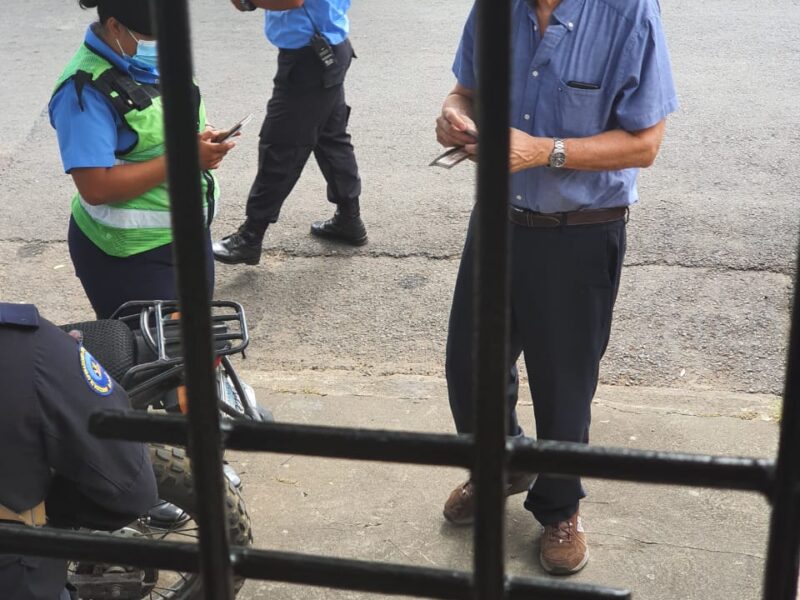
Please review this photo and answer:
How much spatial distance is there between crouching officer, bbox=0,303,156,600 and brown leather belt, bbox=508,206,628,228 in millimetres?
1264

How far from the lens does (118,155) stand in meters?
3.35

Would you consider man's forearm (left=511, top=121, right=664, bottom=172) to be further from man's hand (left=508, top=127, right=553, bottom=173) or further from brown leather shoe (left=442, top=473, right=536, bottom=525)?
brown leather shoe (left=442, top=473, right=536, bottom=525)

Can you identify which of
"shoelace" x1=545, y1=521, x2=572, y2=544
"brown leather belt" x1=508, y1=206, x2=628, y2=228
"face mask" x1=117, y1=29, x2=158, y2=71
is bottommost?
"shoelace" x1=545, y1=521, x2=572, y2=544

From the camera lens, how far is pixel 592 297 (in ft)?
9.94

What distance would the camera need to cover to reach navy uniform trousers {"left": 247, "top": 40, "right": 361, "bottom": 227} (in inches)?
202

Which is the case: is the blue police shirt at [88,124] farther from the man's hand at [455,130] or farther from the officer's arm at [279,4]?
the officer's arm at [279,4]

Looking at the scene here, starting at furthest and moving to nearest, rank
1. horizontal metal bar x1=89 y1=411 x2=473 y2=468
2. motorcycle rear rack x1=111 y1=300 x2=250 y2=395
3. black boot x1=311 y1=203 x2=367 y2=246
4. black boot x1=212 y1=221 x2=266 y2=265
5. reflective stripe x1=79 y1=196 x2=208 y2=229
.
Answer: black boot x1=311 y1=203 x2=367 y2=246, black boot x1=212 y1=221 x2=266 y2=265, reflective stripe x1=79 y1=196 x2=208 y2=229, motorcycle rear rack x1=111 y1=300 x2=250 y2=395, horizontal metal bar x1=89 y1=411 x2=473 y2=468

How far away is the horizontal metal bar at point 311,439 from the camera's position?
3.67 ft

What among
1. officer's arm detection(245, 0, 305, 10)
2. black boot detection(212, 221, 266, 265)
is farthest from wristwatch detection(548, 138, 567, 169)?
black boot detection(212, 221, 266, 265)

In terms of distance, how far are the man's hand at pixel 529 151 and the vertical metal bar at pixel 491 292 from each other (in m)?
1.79

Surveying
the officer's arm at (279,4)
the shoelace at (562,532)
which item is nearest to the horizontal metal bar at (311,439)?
the shoelace at (562,532)

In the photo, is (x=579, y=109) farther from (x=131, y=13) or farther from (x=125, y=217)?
(x=125, y=217)

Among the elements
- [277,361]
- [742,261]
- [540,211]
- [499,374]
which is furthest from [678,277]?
[499,374]

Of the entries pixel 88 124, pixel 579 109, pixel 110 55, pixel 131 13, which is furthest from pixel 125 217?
pixel 579 109
